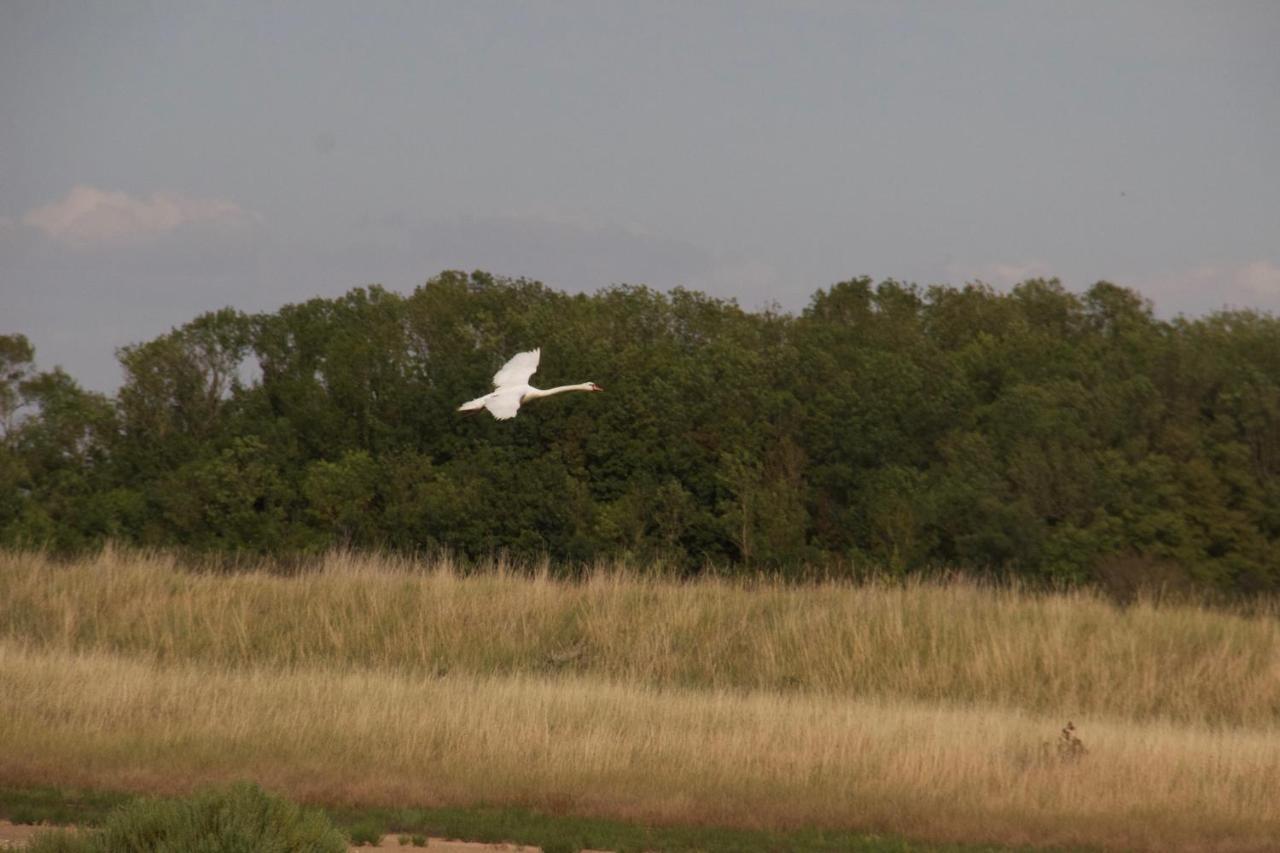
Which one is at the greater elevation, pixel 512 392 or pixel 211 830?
pixel 512 392

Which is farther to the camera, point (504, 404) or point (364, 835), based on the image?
point (504, 404)

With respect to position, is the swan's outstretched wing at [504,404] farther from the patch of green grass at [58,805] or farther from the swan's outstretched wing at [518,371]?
the patch of green grass at [58,805]

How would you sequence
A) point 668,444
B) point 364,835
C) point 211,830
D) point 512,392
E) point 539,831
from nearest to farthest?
point 211,830 < point 364,835 < point 539,831 < point 512,392 < point 668,444

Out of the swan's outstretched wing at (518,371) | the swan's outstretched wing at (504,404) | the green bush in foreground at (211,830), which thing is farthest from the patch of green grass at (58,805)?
the swan's outstretched wing at (518,371)

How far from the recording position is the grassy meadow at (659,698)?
11672 millimetres

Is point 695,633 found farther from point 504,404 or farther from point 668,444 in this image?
point 668,444

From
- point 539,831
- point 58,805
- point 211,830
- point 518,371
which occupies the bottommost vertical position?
point 58,805

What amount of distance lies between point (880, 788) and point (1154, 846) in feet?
7.27

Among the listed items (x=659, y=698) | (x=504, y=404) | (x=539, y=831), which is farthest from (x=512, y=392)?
(x=539, y=831)

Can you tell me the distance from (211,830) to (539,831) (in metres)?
3.83

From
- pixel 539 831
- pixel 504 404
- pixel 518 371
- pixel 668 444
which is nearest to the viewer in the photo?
pixel 539 831

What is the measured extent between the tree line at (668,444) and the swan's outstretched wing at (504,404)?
53.2 feet

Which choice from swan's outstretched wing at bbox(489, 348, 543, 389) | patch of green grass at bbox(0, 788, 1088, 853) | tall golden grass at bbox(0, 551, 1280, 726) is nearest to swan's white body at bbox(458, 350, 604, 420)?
swan's outstretched wing at bbox(489, 348, 543, 389)

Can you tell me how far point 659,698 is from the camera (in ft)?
53.8
